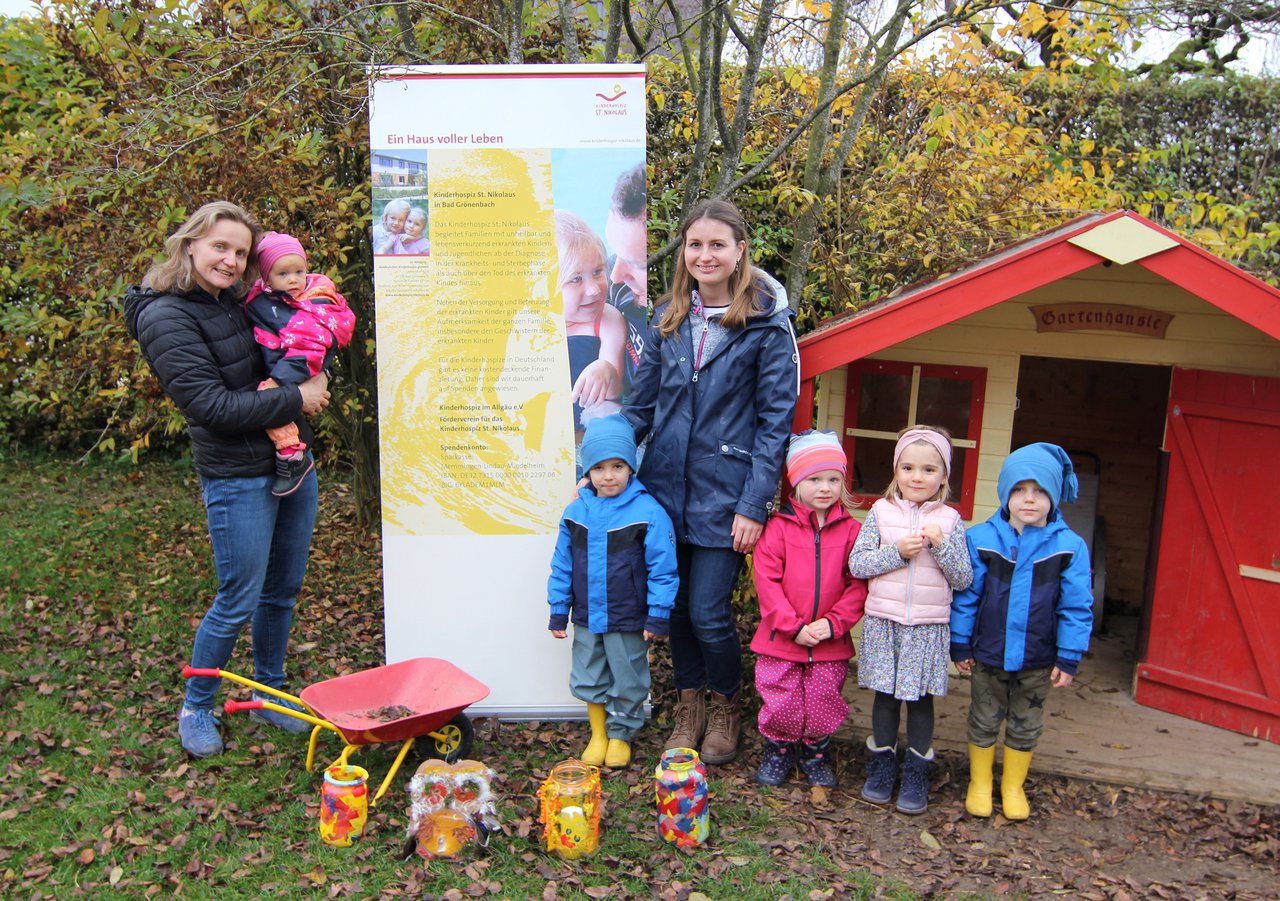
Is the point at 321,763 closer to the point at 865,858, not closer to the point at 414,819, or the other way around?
the point at 414,819

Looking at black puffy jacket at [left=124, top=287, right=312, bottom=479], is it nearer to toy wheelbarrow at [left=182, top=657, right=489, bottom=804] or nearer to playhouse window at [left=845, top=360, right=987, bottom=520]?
toy wheelbarrow at [left=182, top=657, right=489, bottom=804]

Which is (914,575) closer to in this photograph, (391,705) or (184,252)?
(391,705)

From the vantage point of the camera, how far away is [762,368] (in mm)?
3955

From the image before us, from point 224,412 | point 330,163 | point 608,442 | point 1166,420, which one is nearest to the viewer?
point 224,412

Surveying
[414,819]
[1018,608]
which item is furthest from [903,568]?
[414,819]

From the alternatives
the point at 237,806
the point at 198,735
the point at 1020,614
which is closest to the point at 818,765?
the point at 1020,614

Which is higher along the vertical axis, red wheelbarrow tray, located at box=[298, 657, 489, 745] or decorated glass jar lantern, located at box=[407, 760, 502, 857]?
red wheelbarrow tray, located at box=[298, 657, 489, 745]

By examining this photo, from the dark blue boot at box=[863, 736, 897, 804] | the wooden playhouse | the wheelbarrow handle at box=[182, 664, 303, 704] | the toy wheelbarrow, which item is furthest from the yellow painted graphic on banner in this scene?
the dark blue boot at box=[863, 736, 897, 804]

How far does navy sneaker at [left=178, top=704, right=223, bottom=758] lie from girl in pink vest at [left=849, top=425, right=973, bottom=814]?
2.73 metres

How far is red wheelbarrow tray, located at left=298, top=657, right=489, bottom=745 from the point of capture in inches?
144

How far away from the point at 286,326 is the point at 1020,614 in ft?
10.1

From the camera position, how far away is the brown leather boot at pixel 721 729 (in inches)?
169

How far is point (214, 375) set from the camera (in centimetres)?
372

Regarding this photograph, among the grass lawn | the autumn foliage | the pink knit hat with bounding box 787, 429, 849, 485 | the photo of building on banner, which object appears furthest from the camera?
the autumn foliage
